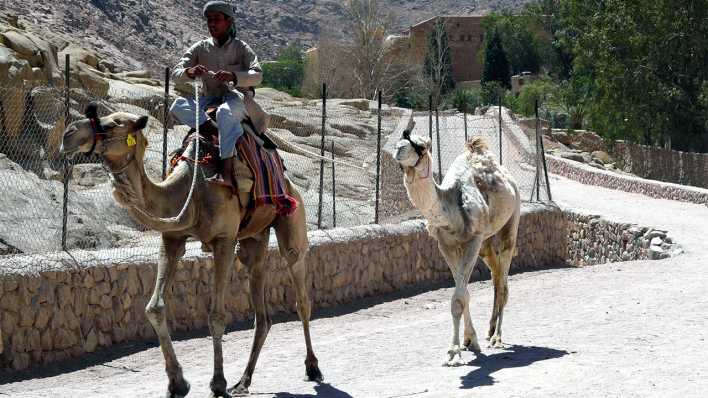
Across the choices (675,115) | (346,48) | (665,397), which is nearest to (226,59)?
(665,397)

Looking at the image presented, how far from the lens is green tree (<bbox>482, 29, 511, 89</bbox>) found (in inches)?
3794

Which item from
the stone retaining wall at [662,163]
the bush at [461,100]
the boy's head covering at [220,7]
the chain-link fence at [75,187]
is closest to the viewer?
the boy's head covering at [220,7]

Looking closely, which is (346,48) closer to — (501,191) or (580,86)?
(580,86)

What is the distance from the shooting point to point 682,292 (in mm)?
14695

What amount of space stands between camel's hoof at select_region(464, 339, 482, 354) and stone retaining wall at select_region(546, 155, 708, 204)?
21.7 metres

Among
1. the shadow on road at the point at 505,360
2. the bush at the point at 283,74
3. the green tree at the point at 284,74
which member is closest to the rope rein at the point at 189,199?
the shadow on road at the point at 505,360

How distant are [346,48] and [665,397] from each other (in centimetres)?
7049

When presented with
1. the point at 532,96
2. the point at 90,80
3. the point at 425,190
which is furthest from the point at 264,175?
the point at 532,96

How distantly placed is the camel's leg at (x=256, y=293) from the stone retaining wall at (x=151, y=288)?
2.59 meters

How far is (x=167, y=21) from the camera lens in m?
103

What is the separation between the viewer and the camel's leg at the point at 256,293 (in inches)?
402

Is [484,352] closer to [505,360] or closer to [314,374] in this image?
[505,360]

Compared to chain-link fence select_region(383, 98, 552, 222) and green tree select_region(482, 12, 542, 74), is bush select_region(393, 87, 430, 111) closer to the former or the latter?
green tree select_region(482, 12, 542, 74)

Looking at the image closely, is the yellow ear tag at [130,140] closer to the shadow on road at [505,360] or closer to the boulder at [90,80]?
the shadow on road at [505,360]
